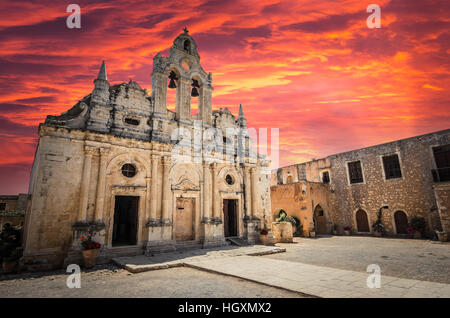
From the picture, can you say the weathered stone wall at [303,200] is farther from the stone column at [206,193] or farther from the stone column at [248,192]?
the stone column at [206,193]

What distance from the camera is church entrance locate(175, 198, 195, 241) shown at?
12758 mm

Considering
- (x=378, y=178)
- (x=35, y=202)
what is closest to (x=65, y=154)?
(x=35, y=202)

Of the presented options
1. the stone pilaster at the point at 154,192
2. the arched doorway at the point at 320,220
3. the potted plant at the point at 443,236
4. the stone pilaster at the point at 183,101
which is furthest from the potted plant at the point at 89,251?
the potted plant at the point at 443,236

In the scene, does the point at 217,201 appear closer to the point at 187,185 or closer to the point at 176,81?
the point at 187,185

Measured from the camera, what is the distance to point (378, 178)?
801 inches

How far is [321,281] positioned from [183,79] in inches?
483

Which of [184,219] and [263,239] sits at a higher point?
[184,219]

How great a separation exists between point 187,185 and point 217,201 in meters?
2.13

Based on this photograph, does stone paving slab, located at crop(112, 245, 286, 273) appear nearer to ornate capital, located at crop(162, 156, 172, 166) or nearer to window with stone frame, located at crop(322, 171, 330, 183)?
ornate capital, located at crop(162, 156, 172, 166)

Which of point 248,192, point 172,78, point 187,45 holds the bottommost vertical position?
point 248,192

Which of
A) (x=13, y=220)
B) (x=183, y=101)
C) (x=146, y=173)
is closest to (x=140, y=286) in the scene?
(x=146, y=173)

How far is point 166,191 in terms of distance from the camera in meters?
11.8

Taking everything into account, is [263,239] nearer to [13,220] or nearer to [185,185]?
[185,185]

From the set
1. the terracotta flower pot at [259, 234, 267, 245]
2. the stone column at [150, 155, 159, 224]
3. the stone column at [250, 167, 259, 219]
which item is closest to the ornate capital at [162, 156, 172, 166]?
the stone column at [150, 155, 159, 224]
